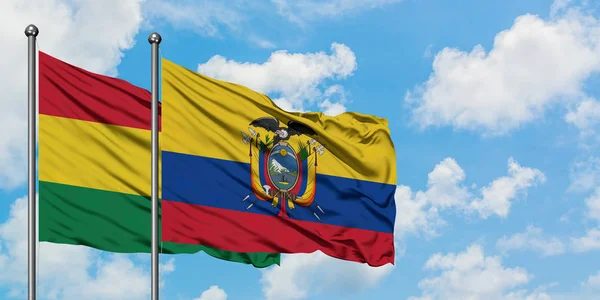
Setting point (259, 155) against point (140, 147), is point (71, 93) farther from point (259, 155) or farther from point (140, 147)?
point (259, 155)

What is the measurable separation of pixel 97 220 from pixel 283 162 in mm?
3797

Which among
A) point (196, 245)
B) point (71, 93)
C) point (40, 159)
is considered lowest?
point (196, 245)

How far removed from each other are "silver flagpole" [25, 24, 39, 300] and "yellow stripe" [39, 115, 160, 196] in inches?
40.6

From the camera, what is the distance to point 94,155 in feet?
A: 57.0

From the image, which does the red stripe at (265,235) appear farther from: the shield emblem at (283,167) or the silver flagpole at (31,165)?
the silver flagpole at (31,165)

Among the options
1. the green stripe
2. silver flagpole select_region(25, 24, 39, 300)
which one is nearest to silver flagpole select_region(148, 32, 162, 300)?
the green stripe

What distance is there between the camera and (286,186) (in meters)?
19.3

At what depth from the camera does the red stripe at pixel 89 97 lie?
55.6 ft

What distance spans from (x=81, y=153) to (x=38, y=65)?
1575mm

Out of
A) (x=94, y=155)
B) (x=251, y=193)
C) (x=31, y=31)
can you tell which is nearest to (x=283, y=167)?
(x=251, y=193)

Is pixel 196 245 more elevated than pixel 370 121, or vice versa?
pixel 370 121

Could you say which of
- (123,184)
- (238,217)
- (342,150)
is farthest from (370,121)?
(123,184)

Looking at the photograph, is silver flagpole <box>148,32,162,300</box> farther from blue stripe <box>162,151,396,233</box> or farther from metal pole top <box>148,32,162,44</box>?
blue stripe <box>162,151,396,233</box>

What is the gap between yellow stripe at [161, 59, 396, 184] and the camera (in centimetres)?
1748
